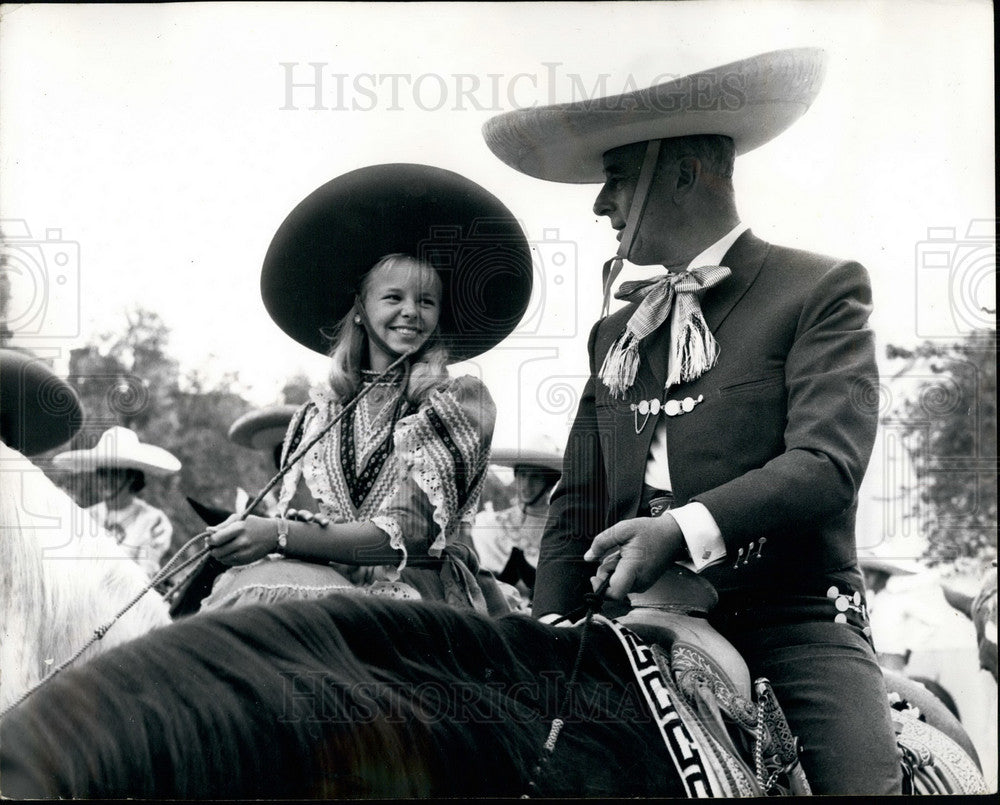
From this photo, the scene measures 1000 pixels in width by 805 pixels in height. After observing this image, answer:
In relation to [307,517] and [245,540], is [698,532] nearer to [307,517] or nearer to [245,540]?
[307,517]

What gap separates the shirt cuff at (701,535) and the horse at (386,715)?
0.20m

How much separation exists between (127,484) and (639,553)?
4.14 feet

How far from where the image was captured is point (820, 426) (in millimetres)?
2754

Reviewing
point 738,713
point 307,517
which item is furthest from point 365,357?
point 738,713

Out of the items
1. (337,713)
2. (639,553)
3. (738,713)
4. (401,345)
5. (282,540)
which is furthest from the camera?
(401,345)

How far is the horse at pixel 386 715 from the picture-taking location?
7.41 ft

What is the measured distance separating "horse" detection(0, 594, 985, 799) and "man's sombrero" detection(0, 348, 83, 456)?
68 cm

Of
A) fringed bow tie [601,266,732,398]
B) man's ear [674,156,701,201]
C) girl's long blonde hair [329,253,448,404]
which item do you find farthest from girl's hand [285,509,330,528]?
man's ear [674,156,701,201]

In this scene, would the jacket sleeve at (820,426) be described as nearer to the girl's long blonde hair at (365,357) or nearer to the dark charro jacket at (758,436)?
the dark charro jacket at (758,436)

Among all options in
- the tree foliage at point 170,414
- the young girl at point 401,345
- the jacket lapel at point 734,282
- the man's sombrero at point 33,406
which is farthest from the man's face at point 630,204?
the man's sombrero at point 33,406

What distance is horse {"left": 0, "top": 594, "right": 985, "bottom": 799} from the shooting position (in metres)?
2.26

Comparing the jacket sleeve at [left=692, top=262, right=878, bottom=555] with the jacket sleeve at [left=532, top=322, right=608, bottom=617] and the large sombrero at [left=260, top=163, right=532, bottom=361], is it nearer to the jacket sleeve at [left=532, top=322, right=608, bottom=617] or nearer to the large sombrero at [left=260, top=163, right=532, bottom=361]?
the jacket sleeve at [left=532, top=322, right=608, bottom=617]

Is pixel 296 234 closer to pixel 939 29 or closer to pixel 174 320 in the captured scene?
pixel 174 320

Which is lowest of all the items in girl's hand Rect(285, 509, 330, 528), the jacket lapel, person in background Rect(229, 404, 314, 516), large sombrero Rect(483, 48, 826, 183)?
girl's hand Rect(285, 509, 330, 528)
